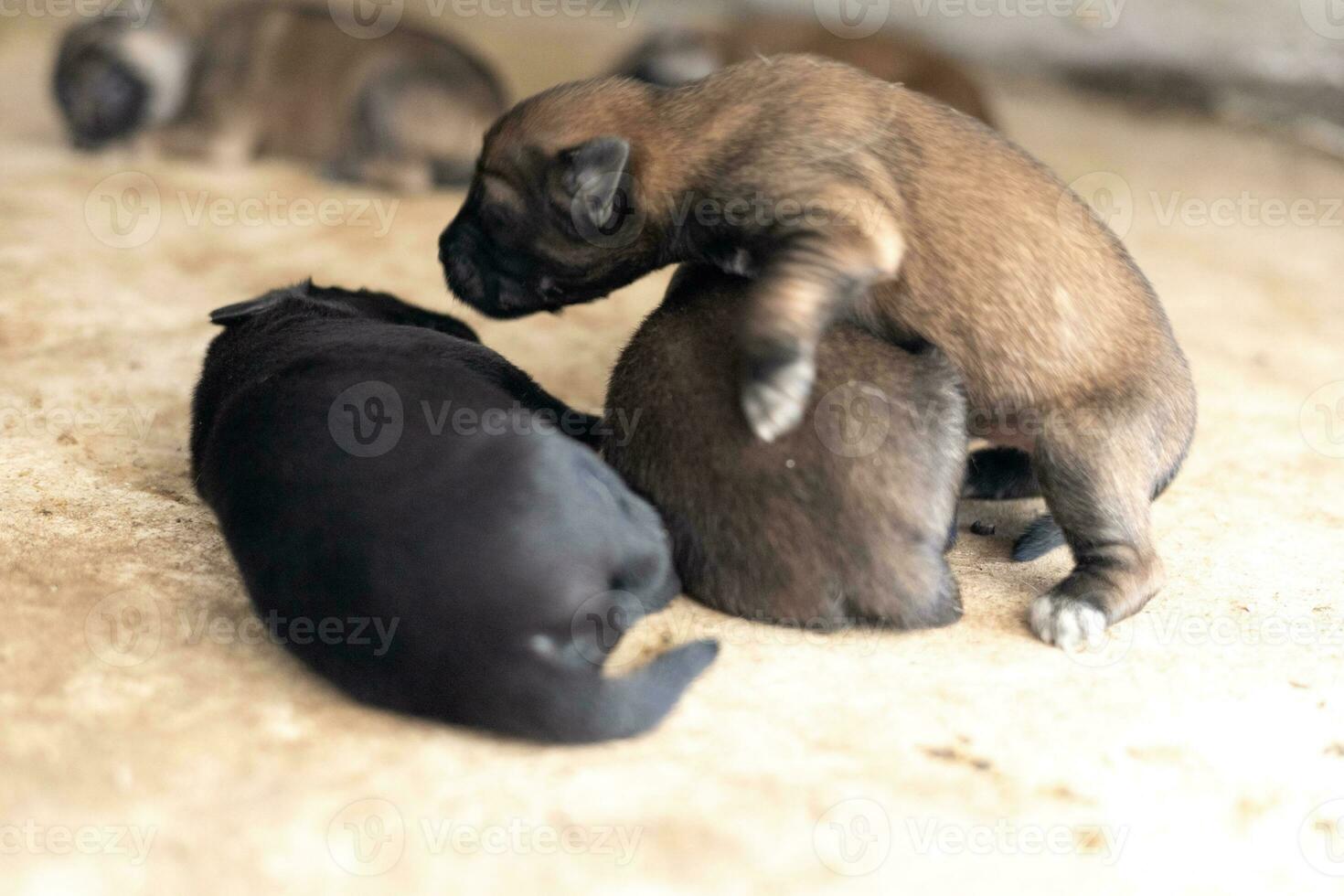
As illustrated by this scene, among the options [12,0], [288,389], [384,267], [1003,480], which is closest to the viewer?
[288,389]

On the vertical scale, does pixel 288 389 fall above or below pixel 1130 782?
above

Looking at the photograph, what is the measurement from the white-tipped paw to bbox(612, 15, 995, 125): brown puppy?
433cm

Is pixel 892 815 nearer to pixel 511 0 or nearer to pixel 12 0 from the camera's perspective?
pixel 511 0

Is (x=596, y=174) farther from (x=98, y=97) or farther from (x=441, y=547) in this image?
(x=98, y=97)

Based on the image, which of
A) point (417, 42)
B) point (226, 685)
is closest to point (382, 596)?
point (226, 685)

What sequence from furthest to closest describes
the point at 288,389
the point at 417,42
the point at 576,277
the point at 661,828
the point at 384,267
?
the point at 417,42 → the point at 384,267 → the point at 576,277 → the point at 288,389 → the point at 661,828

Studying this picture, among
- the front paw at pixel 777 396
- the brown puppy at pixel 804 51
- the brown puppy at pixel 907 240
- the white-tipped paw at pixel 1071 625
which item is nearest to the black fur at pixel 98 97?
the brown puppy at pixel 804 51

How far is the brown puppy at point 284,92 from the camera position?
7723 millimetres

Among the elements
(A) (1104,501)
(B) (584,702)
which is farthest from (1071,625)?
(B) (584,702)

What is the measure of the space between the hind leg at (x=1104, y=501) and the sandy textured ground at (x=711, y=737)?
13 centimetres

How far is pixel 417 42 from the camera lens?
26.3 ft

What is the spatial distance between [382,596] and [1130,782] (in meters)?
1.66

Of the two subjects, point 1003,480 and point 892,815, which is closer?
point 892,815

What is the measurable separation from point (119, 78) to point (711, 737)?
22.2ft
